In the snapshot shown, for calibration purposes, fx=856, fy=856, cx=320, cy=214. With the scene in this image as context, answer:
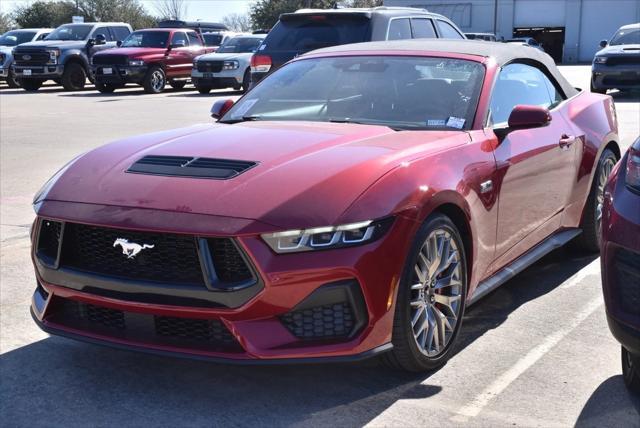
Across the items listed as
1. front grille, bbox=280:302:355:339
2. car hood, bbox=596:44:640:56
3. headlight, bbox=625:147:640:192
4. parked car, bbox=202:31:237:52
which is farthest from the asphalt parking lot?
parked car, bbox=202:31:237:52

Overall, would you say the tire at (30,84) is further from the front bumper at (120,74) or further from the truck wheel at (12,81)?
the front bumper at (120,74)

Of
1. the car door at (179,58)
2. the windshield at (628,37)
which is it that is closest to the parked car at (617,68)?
the windshield at (628,37)

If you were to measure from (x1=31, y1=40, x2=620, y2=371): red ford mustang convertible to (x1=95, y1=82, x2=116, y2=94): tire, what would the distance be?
19.5 m

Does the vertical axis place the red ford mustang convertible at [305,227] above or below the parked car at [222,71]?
above

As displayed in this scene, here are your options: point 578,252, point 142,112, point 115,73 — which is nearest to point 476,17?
point 115,73

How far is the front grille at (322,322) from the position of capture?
3.38m

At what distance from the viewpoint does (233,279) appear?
333 cm

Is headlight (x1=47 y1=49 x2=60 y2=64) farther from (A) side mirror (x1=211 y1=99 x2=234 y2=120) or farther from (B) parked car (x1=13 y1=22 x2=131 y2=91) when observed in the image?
(A) side mirror (x1=211 y1=99 x2=234 y2=120)

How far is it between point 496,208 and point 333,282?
4.45 ft

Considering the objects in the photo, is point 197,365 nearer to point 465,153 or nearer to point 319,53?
point 465,153

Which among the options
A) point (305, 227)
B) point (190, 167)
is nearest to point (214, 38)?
point (190, 167)

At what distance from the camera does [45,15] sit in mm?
58156

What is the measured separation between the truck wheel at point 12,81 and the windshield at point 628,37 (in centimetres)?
1643

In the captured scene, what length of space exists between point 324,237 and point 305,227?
9 cm
